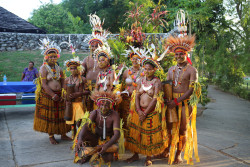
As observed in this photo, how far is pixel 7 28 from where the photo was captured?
17359 mm

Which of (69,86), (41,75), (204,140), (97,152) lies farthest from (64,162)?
(204,140)

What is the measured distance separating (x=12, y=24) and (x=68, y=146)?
633 inches

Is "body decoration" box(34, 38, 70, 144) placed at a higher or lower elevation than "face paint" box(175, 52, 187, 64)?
lower

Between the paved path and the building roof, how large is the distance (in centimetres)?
1204

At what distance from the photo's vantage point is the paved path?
4145 millimetres

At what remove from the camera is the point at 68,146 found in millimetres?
4988

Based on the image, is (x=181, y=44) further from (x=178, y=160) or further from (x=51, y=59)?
(x=51, y=59)

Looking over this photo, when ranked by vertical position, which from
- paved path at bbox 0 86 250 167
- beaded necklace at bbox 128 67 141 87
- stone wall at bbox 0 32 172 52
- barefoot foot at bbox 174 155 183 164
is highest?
stone wall at bbox 0 32 172 52

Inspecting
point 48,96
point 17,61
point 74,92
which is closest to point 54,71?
point 48,96

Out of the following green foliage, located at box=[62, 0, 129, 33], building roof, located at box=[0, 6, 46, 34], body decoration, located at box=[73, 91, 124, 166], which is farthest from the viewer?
green foliage, located at box=[62, 0, 129, 33]

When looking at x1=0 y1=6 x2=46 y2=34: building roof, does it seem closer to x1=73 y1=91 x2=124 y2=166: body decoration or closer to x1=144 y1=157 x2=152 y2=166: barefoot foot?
x1=73 y1=91 x2=124 y2=166: body decoration

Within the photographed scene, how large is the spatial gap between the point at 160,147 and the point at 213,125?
11.8ft

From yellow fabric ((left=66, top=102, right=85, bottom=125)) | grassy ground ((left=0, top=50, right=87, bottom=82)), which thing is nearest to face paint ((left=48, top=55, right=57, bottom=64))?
yellow fabric ((left=66, top=102, right=85, bottom=125))

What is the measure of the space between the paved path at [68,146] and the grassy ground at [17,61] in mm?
6348
